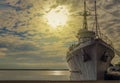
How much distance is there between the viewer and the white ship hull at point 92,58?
32875mm

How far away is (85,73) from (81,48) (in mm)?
3340

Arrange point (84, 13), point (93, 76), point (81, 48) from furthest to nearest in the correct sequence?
1. point (84, 13)
2. point (81, 48)
3. point (93, 76)

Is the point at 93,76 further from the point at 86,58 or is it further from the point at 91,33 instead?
the point at 91,33

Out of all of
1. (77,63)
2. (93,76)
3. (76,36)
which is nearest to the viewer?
(93,76)

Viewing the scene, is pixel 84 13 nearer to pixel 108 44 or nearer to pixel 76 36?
pixel 76 36

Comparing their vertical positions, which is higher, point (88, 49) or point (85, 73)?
point (88, 49)

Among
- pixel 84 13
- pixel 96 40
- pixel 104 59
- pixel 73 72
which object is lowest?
pixel 73 72

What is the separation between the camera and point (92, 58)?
33562mm

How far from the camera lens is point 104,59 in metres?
34.4

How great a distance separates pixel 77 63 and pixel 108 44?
16.4 ft

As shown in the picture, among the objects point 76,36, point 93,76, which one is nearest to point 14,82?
point 93,76

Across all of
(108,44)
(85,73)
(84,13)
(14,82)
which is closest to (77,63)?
(85,73)

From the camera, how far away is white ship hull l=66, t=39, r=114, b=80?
108 feet

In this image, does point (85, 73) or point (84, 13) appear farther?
point (84, 13)
